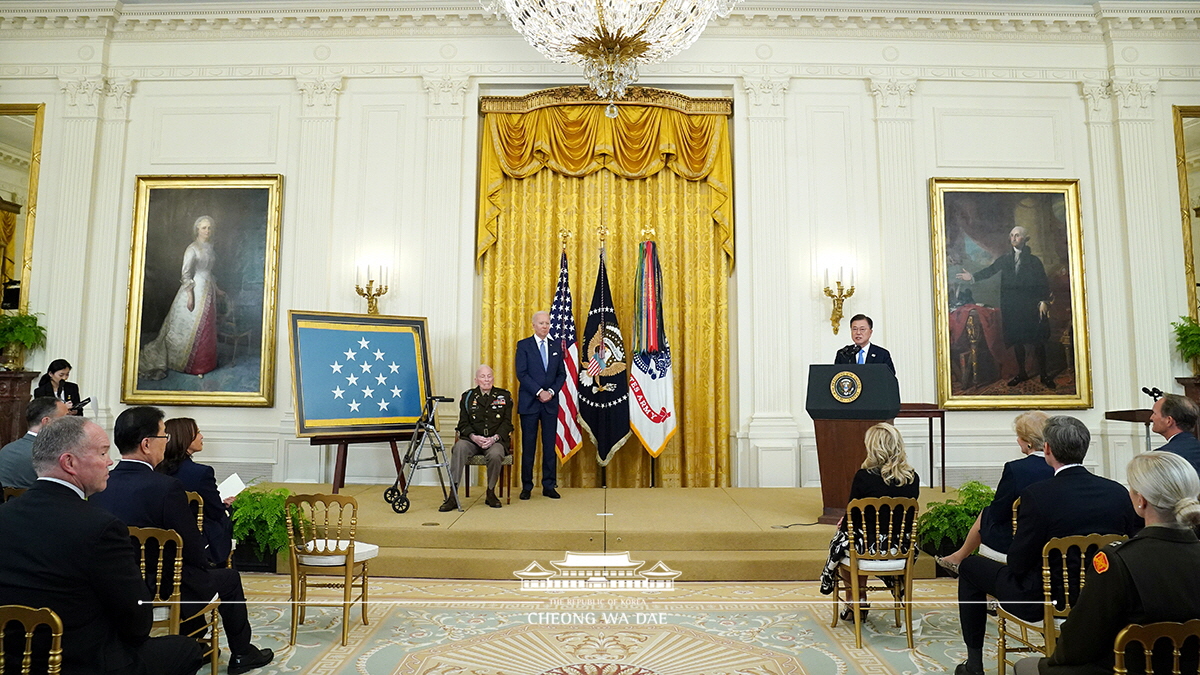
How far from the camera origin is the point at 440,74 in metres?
8.60

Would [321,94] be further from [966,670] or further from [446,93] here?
[966,670]

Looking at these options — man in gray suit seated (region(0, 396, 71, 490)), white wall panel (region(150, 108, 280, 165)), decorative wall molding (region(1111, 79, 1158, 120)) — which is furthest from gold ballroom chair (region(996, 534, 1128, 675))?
white wall panel (region(150, 108, 280, 165))

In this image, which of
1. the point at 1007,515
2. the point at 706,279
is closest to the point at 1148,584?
the point at 1007,515

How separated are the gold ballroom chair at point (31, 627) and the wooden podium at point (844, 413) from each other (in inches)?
192

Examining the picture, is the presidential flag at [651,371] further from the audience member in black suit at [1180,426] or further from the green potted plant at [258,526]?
the audience member in black suit at [1180,426]

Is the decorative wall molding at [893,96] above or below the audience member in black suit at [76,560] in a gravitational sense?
above

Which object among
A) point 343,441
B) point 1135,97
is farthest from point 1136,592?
point 1135,97

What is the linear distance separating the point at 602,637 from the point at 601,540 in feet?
5.61

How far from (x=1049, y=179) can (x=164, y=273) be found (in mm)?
9752

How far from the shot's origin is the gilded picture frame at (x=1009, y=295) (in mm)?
8195

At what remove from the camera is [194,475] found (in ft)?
12.2

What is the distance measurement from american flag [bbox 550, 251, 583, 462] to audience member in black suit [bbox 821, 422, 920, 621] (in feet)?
12.7

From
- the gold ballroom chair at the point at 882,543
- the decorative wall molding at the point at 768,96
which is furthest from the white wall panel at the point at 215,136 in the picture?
the gold ballroom chair at the point at 882,543

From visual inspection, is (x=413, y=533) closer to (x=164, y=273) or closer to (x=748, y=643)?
(x=748, y=643)
